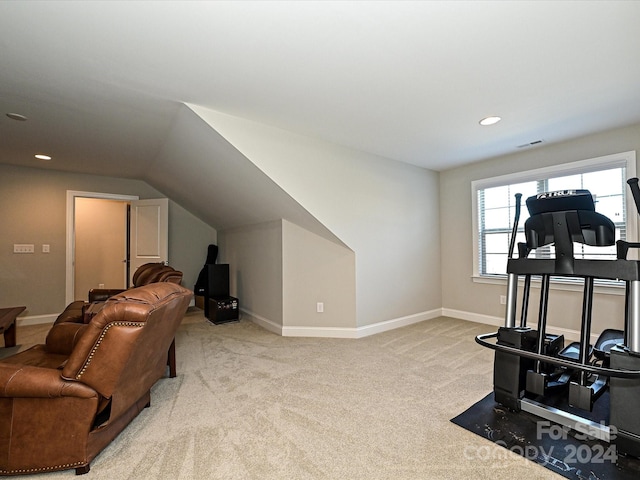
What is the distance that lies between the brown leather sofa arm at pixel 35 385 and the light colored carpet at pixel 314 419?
1.42 ft

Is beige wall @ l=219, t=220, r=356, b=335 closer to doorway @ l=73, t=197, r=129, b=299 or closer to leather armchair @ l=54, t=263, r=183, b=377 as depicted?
leather armchair @ l=54, t=263, r=183, b=377

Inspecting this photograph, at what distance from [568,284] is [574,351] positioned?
1578 mm

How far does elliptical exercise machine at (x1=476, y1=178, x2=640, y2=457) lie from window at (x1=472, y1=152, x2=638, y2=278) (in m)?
1.58

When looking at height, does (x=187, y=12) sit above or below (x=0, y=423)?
above

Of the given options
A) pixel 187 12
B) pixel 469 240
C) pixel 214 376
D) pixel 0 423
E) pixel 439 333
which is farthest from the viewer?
pixel 469 240

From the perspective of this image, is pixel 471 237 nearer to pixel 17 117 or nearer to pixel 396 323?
pixel 396 323

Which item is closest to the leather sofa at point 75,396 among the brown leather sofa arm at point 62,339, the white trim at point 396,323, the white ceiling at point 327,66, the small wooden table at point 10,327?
the brown leather sofa arm at point 62,339

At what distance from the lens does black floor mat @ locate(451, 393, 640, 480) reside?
5.06ft

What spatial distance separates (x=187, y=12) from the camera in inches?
63.1

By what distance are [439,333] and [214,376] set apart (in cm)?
280

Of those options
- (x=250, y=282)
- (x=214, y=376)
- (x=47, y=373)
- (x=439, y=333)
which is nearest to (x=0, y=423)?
(x=47, y=373)

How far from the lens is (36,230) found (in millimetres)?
4688

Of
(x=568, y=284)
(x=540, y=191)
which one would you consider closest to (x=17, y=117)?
(x=540, y=191)

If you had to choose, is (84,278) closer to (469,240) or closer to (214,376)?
(214,376)
